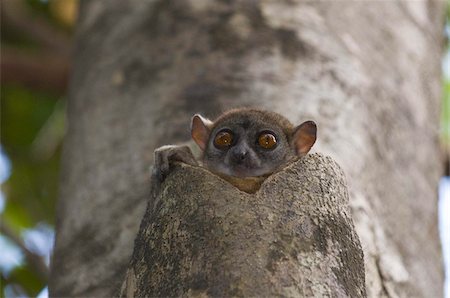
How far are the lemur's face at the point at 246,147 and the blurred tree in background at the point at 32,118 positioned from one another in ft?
9.25

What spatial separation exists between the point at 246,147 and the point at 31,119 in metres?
4.34

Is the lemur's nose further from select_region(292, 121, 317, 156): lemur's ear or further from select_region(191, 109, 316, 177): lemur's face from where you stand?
select_region(292, 121, 317, 156): lemur's ear

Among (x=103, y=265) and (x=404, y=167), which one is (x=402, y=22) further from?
(x=103, y=265)

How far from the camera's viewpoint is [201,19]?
4.10 m

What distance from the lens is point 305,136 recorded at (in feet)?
11.3

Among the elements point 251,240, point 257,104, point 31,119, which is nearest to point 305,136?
point 257,104

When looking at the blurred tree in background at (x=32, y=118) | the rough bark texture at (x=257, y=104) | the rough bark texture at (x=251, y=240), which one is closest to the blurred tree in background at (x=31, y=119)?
the blurred tree in background at (x=32, y=118)

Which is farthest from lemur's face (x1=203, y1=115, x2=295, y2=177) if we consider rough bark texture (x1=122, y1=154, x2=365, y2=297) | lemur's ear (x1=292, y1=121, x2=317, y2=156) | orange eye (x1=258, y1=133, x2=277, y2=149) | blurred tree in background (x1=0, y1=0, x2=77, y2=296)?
blurred tree in background (x1=0, y1=0, x2=77, y2=296)

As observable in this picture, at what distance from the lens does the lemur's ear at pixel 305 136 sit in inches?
133

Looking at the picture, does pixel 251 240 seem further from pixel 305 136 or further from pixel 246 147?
pixel 246 147

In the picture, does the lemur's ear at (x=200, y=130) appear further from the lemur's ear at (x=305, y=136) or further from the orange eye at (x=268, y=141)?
the lemur's ear at (x=305, y=136)

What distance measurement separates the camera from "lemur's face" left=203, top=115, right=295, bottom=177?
3.71m

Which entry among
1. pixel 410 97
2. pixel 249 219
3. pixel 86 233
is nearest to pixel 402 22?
pixel 410 97

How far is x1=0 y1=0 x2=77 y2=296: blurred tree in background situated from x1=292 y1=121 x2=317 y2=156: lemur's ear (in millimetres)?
3219
